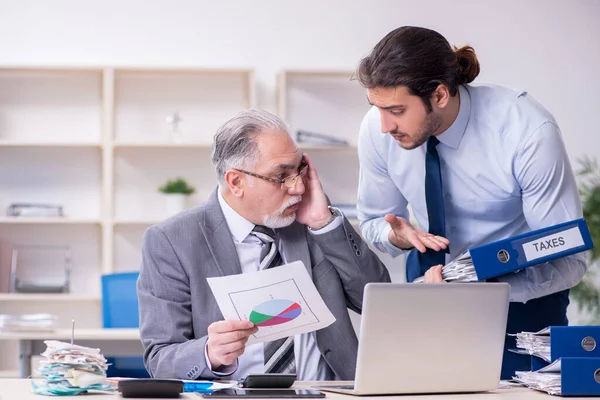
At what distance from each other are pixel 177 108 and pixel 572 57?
2.59m

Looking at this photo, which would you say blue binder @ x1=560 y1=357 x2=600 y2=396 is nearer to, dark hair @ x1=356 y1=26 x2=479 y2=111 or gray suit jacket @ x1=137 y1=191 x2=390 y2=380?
gray suit jacket @ x1=137 y1=191 x2=390 y2=380

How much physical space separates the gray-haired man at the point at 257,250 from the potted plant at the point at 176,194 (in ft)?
9.11

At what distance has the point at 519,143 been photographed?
2152mm

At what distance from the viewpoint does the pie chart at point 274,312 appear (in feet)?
5.79

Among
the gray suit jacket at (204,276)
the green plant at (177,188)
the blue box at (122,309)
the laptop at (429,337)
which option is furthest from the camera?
the green plant at (177,188)

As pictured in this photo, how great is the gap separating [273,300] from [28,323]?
2.12 meters

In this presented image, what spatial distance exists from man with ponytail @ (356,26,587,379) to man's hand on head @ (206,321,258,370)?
44cm

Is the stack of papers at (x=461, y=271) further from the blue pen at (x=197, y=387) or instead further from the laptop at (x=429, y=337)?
the blue pen at (x=197, y=387)

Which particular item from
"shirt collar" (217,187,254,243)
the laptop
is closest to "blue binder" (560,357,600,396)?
the laptop

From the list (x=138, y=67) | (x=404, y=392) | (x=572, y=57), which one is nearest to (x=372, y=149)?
(x=404, y=392)

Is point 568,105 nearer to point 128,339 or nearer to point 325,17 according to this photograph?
point 325,17

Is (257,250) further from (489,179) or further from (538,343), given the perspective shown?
(538,343)

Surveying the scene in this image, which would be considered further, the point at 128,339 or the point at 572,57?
the point at 572,57

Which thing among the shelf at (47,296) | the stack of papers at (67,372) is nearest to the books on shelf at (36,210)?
the shelf at (47,296)
